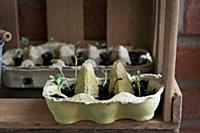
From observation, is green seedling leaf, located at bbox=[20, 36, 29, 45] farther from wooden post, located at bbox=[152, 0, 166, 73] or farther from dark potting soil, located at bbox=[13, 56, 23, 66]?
wooden post, located at bbox=[152, 0, 166, 73]

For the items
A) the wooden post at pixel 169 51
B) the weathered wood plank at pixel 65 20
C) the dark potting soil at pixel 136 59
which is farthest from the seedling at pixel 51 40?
the wooden post at pixel 169 51

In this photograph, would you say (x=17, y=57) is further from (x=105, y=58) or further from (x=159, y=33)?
(x=159, y=33)

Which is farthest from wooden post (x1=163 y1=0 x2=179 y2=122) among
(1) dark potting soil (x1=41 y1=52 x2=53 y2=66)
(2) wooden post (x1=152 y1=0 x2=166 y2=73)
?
(1) dark potting soil (x1=41 y1=52 x2=53 y2=66)

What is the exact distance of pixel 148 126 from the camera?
542 mm

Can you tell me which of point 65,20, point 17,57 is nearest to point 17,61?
point 17,57

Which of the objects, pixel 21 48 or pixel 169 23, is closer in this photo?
pixel 169 23

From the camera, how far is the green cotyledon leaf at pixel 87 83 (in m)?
0.56

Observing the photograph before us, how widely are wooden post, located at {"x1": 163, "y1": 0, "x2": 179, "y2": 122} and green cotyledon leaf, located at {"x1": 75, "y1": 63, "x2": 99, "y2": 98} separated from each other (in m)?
0.10

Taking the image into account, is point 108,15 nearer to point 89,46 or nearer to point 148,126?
point 89,46

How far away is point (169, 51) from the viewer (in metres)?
0.53

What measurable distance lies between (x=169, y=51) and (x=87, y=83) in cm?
12

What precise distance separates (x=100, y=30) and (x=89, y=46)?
5cm

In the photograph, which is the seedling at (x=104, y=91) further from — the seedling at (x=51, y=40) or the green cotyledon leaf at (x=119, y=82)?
the seedling at (x=51, y=40)

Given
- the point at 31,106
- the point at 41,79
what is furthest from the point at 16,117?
the point at 41,79
